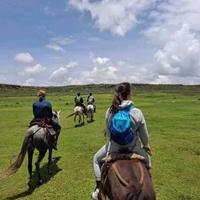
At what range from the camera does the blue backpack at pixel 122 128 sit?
763 cm

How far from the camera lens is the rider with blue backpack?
7.66 m

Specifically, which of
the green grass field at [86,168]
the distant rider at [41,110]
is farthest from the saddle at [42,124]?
the green grass field at [86,168]

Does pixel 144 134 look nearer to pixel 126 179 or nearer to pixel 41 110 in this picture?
pixel 126 179

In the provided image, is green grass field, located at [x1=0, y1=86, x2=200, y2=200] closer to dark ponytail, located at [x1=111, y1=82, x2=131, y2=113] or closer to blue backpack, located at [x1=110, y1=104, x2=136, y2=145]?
blue backpack, located at [x1=110, y1=104, x2=136, y2=145]

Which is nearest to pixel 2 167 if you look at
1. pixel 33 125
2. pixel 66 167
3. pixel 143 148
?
pixel 66 167

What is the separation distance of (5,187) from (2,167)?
130 inches

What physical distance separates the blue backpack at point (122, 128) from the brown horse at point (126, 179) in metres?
0.32

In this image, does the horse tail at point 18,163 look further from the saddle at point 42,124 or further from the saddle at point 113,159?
the saddle at point 113,159

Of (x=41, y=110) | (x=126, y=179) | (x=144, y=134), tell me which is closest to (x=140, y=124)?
(x=144, y=134)

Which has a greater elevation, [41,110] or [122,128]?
[122,128]

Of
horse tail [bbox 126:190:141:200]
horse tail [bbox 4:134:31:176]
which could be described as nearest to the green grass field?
horse tail [bbox 4:134:31:176]

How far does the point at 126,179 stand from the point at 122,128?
1026 mm

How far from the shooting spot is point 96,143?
22.7 m

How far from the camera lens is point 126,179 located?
706 cm
